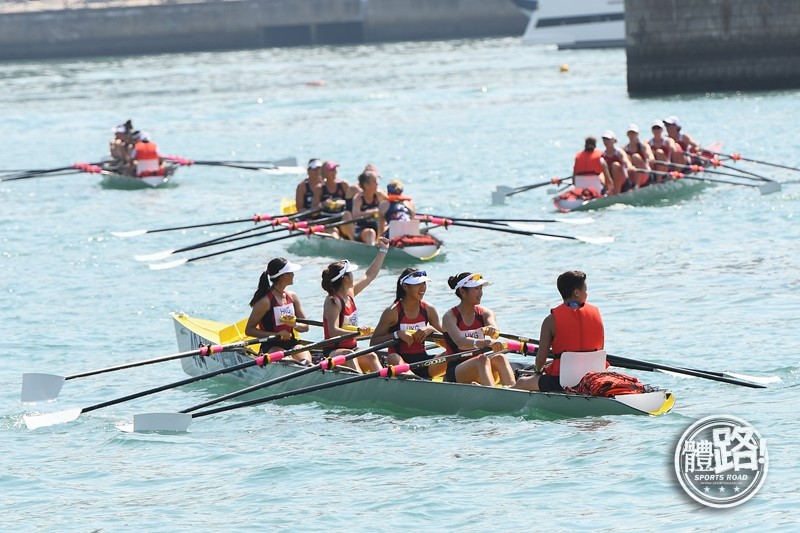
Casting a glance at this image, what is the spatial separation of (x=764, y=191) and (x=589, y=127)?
52.2 feet

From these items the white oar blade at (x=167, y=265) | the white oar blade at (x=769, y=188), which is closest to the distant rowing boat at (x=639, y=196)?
the white oar blade at (x=769, y=188)

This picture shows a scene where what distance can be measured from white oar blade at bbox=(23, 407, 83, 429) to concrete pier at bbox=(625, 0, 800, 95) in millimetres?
35571

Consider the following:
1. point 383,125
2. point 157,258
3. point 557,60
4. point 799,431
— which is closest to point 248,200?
point 157,258

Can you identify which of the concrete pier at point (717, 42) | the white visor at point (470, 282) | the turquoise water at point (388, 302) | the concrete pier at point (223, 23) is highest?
the concrete pier at point (223, 23)

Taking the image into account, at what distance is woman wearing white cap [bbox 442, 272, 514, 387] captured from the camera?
1465cm

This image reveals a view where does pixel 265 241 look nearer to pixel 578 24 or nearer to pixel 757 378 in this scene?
pixel 757 378

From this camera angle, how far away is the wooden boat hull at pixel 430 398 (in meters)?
14.0

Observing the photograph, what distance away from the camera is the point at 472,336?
14.9 m

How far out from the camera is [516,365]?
15586mm

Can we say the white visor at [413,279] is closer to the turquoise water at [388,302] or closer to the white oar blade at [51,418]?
the turquoise water at [388,302]

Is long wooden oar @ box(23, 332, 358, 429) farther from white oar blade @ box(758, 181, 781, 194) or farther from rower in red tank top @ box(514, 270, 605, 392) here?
white oar blade @ box(758, 181, 781, 194)

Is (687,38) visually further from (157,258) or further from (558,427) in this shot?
(558,427)

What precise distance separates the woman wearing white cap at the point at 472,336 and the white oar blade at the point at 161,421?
9.33 feet

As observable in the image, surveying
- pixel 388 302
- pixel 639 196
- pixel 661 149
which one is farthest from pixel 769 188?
pixel 388 302
